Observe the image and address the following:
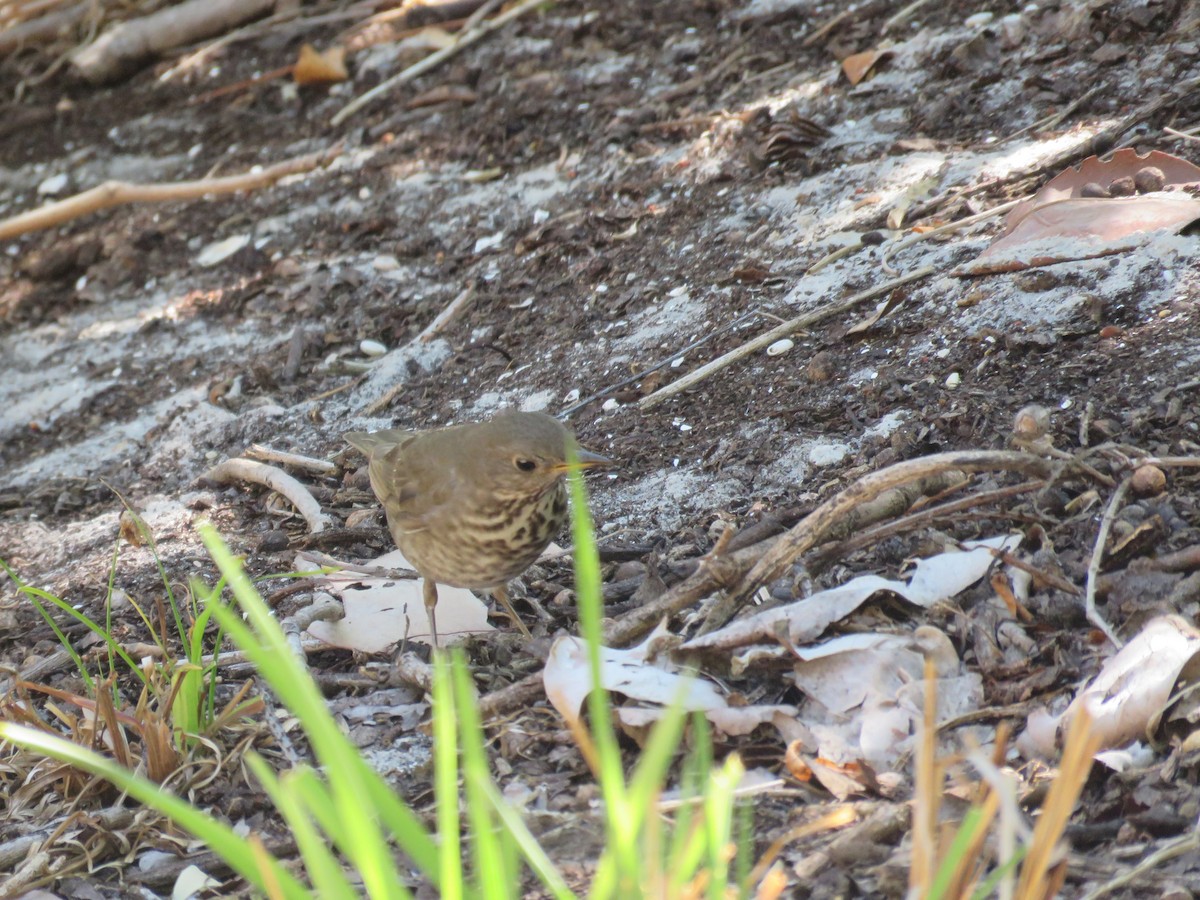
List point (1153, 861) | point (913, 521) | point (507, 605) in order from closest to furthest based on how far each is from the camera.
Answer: point (1153, 861)
point (913, 521)
point (507, 605)

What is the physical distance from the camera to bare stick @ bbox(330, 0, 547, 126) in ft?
25.2

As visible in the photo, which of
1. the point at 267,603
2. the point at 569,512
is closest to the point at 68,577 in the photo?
the point at 267,603

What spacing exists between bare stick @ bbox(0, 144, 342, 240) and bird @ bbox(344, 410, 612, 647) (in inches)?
162

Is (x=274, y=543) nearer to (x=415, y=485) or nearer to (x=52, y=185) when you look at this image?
(x=415, y=485)

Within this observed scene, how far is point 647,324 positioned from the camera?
4.91 metres

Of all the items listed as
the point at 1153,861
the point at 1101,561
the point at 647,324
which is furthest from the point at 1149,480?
the point at 647,324

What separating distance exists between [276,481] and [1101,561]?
293 centimetres

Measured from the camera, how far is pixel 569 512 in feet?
12.7

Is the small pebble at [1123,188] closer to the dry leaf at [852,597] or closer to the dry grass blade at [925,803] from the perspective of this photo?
the dry leaf at [852,597]

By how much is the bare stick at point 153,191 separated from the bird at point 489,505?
4.12 meters

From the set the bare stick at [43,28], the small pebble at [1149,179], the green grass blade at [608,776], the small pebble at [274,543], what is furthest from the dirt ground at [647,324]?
the bare stick at [43,28]

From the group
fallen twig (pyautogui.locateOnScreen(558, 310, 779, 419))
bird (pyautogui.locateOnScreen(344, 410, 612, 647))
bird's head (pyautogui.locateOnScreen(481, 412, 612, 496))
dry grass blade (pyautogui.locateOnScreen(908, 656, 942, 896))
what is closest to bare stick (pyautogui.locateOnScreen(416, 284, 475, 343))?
fallen twig (pyautogui.locateOnScreen(558, 310, 779, 419))

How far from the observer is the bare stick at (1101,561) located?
2.65 metres

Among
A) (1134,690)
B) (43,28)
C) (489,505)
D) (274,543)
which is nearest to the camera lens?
(1134,690)
